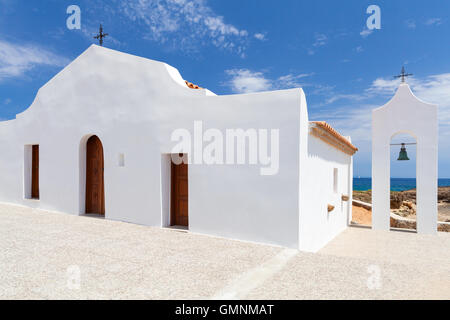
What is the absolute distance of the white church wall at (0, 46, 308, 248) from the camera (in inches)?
225

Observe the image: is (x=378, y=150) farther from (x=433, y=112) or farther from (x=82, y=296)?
(x=82, y=296)

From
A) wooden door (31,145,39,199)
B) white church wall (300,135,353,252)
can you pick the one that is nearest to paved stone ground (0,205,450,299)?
white church wall (300,135,353,252)

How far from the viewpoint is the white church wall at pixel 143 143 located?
5.71 m

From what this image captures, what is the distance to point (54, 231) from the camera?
6.62 metres

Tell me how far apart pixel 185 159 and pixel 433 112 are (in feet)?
26.7

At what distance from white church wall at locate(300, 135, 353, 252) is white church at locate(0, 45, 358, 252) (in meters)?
0.03

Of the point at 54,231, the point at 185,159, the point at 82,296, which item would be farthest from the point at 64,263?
the point at 185,159

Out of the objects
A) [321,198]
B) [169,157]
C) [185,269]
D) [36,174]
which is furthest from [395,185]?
[185,269]

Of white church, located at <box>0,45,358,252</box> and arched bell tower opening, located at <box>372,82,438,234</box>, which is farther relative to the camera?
arched bell tower opening, located at <box>372,82,438,234</box>

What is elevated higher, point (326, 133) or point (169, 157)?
point (326, 133)

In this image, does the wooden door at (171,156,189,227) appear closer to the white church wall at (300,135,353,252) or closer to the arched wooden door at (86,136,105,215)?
the arched wooden door at (86,136,105,215)

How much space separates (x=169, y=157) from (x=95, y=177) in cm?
314

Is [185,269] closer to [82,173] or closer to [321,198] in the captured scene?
[321,198]

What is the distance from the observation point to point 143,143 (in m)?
7.46
